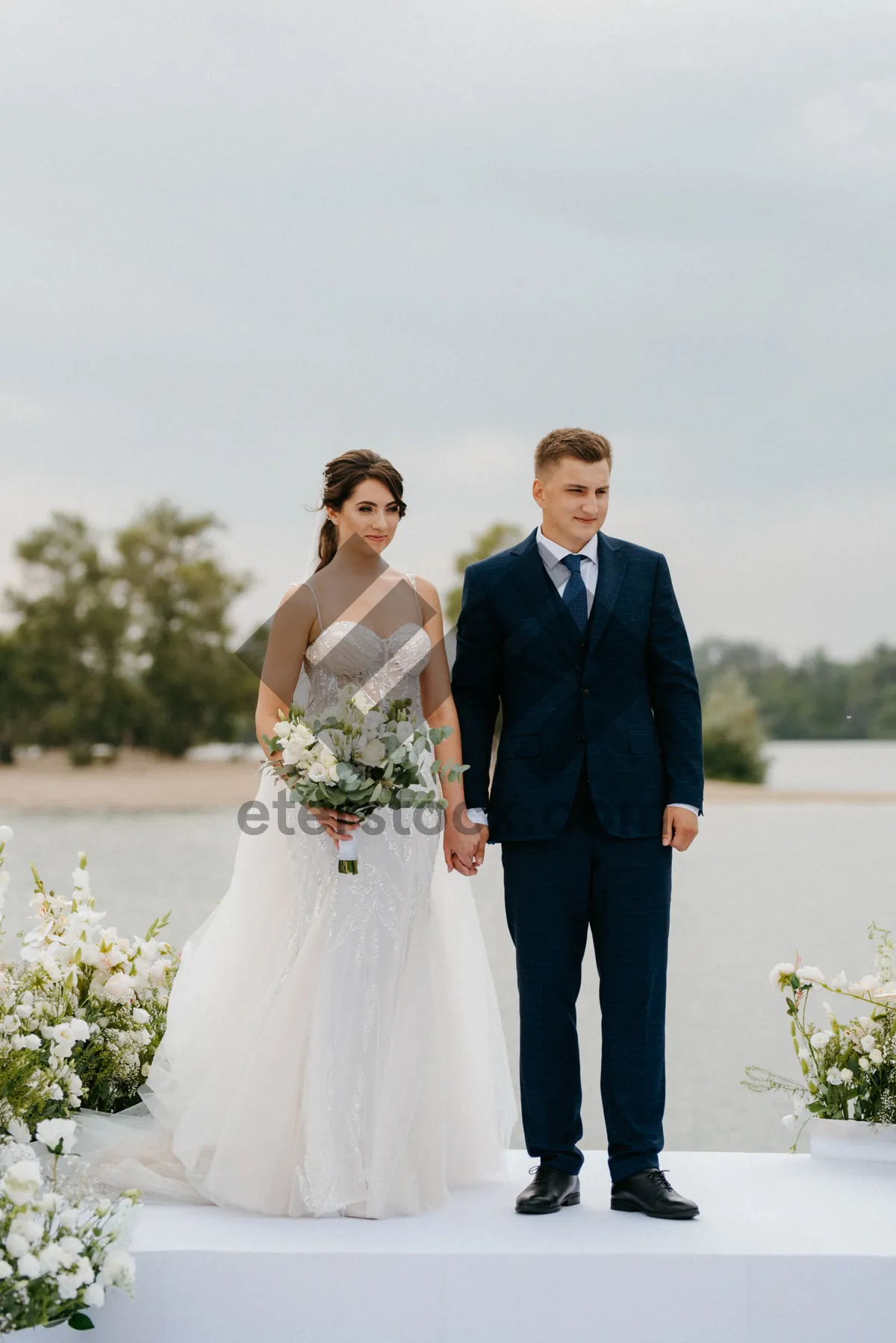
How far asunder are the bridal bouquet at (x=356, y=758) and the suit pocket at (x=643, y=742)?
1.29 feet

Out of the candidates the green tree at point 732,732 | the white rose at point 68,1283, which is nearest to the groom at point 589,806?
the white rose at point 68,1283

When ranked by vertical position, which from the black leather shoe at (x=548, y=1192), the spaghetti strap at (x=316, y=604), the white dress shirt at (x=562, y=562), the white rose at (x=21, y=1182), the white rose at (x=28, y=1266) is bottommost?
the black leather shoe at (x=548, y=1192)

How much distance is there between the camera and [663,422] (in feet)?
71.5

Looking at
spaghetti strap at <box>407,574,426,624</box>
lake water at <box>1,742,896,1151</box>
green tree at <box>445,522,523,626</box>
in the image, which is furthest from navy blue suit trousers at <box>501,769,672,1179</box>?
lake water at <box>1,742,896,1151</box>

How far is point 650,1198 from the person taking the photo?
3006mm

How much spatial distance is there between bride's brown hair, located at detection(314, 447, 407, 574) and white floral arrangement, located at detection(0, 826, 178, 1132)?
1.12 m

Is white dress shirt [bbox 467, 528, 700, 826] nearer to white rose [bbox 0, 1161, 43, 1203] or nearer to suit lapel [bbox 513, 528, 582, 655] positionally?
suit lapel [bbox 513, 528, 582, 655]

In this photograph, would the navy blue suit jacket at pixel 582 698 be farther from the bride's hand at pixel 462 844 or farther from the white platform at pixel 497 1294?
the white platform at pixel 497 1294

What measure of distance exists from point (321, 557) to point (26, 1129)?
1476 millimetres

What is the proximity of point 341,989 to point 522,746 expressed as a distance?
687 millimetres

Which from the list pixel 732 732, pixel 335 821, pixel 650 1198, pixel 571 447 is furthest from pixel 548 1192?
pixel 732 732

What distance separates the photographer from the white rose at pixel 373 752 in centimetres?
297

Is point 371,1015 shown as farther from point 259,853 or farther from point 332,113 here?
point 332,113

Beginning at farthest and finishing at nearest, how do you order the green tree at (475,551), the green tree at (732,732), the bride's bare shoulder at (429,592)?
the green tree at (732,732), the green tree at (475,551), the bride's bare shoulder at (429,592)
